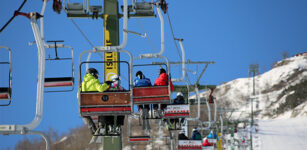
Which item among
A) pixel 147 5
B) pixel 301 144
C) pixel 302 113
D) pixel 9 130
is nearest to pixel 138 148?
pixel 301 144

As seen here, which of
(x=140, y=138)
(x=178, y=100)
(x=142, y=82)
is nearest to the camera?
(x=142, y=82)

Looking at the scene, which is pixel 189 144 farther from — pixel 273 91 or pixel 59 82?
pixel 273 91

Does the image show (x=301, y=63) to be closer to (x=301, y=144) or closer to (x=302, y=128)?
(x=302, y=128)

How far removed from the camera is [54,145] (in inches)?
4176

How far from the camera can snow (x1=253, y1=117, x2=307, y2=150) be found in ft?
274

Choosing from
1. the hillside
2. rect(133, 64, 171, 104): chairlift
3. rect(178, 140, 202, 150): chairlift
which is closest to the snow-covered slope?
the hillside

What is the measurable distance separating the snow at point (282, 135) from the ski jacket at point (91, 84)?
7398 cm

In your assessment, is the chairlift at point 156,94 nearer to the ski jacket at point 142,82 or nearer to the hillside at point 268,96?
the ski jacket at point 142,82

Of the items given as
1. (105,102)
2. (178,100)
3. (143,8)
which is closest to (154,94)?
(105,102)

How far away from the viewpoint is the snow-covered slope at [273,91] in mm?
135625

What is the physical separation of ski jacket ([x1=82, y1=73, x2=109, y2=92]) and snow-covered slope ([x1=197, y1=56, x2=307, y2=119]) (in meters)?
121

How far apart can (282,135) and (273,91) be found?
72.5 m

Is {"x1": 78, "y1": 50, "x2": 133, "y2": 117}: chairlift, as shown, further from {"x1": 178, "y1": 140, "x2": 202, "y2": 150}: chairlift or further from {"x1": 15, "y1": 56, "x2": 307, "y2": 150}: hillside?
{"x1": 15, "y1": 56, "x2": 307, "y2": 150}: hillside

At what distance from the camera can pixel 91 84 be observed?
1016 centimetres
